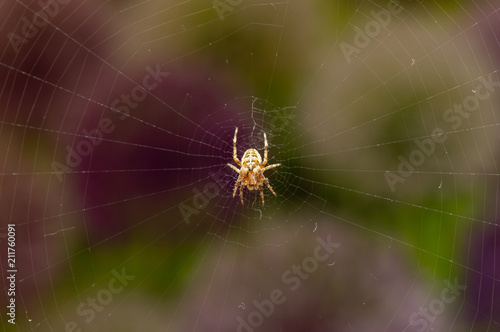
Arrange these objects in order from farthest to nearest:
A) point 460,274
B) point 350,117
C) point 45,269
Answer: point 350,117, point 460,274, point 45,269

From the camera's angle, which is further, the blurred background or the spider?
the spider

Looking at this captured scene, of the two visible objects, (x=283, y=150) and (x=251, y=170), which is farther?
(x=251, y=170)

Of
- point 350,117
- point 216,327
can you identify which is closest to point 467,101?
point 350,117

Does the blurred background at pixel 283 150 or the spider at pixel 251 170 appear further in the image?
the spider at pixel 251 170

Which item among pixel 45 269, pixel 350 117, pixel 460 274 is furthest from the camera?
pixel 350 117

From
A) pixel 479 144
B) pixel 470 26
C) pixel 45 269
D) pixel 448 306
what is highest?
pixel 470 26

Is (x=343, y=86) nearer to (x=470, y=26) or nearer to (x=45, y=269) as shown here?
(x=470, y=26)

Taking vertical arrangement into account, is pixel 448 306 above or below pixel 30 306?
below

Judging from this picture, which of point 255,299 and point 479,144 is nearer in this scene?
point 479,144
